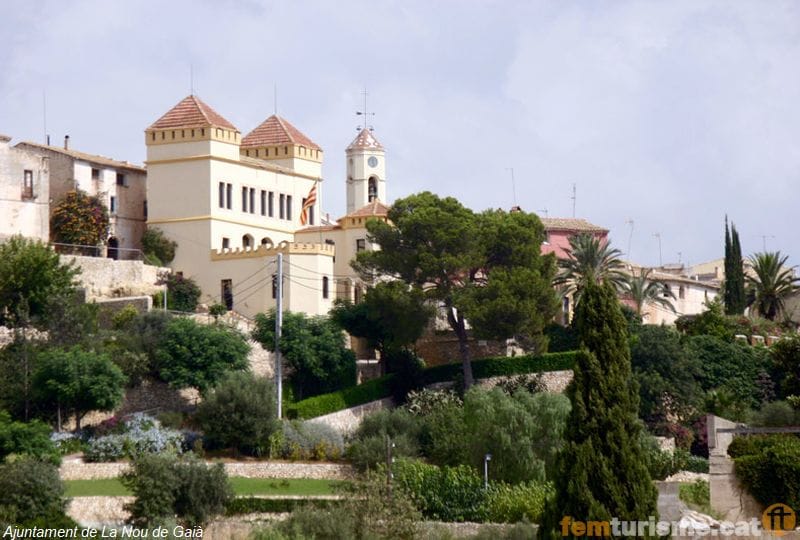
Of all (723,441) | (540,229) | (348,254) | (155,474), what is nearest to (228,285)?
(348,254)

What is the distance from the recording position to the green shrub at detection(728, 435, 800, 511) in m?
35.7

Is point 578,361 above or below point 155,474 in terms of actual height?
above

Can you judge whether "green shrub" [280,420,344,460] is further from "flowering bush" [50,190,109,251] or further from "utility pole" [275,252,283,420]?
"flowering bush" [50,190,109,251]

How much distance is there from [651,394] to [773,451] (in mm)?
23017

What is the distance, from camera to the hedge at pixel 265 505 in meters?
43.9

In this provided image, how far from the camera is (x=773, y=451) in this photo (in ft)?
118

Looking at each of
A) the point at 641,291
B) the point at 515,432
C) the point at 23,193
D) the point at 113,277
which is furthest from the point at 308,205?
the point at 515,432

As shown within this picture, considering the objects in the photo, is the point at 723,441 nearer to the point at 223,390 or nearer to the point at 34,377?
the point at 223,390

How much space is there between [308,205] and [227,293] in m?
8.19

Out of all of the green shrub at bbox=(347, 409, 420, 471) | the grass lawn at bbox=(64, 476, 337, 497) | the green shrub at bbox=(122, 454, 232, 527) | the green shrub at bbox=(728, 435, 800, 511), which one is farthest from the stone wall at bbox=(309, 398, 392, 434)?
the green shrub at bbox=(728, 435, 800, 511)

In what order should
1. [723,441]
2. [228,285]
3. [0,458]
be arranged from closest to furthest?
[723,441], [0,458], [228,285]

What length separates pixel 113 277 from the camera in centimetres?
6200

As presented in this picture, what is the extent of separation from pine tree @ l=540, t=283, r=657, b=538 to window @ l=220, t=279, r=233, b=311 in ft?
101

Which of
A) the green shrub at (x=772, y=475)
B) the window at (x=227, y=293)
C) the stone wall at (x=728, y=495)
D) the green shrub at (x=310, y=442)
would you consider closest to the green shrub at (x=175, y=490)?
the green shrub at (x=310, y=442)
